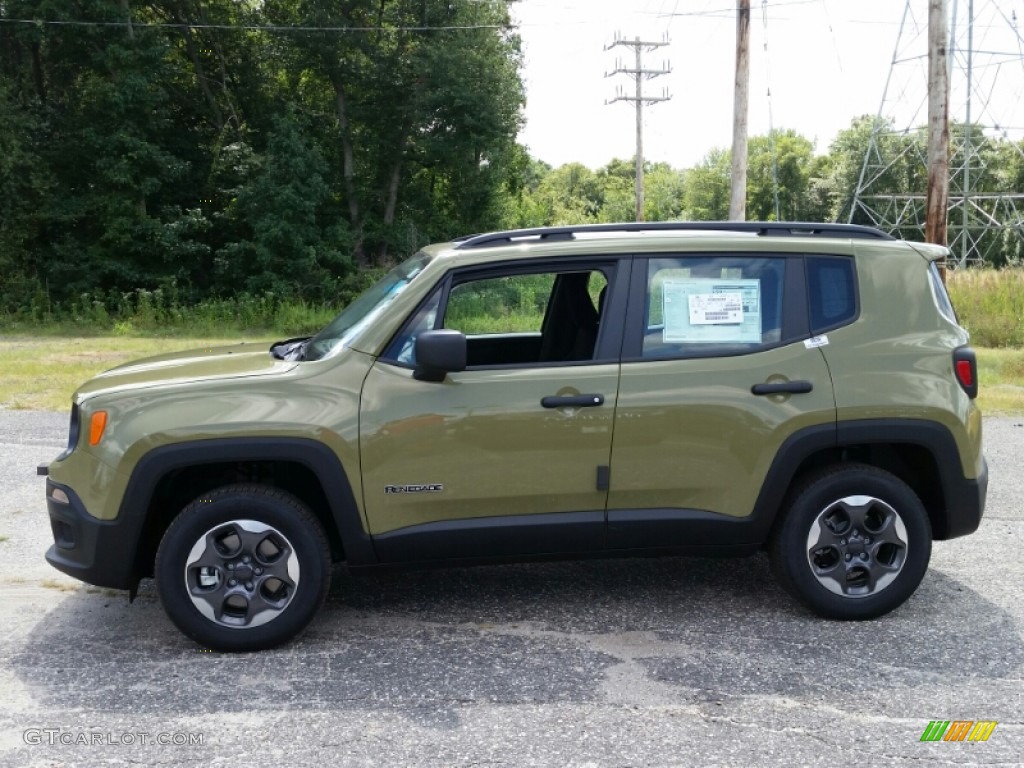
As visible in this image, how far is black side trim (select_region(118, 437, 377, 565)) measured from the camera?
Answer: 4.27 meters

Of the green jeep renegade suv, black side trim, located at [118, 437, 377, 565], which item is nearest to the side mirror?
the green jeep renegade suv

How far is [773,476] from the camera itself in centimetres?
462

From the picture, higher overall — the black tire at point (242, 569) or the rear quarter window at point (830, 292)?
the rear quarter window at point (830, 292)

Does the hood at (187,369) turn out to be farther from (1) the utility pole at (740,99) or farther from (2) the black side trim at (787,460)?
(1) the utility pole at (740,99)

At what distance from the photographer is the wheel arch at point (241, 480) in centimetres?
429

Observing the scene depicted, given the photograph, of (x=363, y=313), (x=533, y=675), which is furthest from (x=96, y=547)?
(x=533, y=675)

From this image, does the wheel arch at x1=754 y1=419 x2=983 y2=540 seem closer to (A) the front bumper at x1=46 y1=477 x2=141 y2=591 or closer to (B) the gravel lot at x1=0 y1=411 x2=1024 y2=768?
(B) the gravel lot at x1=0 y1=411 x2=1024 y2=768

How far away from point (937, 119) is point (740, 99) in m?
5.65

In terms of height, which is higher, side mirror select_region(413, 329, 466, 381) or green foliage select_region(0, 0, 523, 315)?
green foliage select_region(0, 0, 523, 315)

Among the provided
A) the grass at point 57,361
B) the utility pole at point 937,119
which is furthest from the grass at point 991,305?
the grass at point 57,361

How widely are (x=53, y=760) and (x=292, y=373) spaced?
178 centimetres

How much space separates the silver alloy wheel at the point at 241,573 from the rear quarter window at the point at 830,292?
265 centimetres

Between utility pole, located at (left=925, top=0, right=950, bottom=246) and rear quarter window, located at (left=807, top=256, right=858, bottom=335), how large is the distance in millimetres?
12335

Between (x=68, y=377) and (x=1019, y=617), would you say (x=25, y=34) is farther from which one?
(x=1019, y=617)
